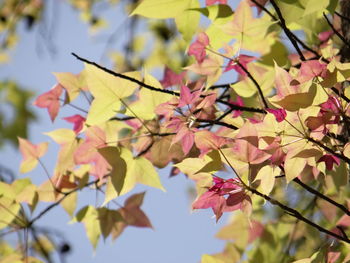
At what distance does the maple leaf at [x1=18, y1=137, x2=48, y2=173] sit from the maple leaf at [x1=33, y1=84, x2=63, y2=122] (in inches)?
3.9

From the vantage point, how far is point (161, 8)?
699 millimetres

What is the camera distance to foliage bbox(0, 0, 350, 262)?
0.54m

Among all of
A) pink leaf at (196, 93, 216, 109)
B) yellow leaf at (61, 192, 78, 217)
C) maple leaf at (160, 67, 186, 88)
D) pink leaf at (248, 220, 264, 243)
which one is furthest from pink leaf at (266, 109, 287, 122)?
pink leaf at (248, 220, 264, 243)

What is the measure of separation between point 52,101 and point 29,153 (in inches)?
5.5

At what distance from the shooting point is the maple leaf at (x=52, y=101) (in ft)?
2.86

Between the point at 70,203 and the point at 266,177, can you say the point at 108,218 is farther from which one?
the point at 266,177

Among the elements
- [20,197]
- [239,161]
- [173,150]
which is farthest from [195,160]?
[20,197]

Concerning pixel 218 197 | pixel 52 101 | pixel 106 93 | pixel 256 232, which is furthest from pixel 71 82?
pixel 256 232

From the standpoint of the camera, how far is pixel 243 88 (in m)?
0.78

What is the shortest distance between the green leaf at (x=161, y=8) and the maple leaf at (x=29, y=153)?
0.38 meters

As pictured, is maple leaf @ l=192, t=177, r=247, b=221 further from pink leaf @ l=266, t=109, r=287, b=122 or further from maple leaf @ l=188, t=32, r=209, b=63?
maple leaf @ l=188, t=32, r=209, b=63

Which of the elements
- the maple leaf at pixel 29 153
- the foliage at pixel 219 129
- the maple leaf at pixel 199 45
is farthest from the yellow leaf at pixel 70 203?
the maple leaf at pixel 199 45

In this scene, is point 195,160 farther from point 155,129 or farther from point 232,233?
point 232,233

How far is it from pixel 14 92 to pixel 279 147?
3.69m
